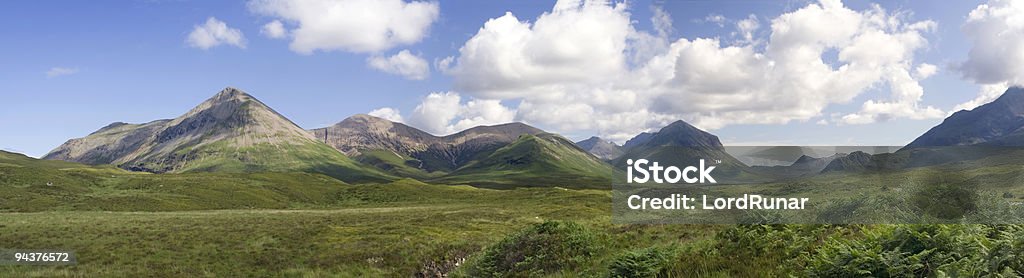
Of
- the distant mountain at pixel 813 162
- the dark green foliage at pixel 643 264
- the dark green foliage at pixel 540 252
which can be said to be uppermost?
the distant mountain at pixel 813 162

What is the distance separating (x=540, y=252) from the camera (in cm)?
1551

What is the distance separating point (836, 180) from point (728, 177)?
11507 mm

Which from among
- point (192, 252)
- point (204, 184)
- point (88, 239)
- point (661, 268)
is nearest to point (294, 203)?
point (204, 184)

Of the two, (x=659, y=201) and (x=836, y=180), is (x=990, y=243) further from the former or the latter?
(x=836, y=180)

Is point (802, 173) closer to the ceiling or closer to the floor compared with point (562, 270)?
closer to the ceiling

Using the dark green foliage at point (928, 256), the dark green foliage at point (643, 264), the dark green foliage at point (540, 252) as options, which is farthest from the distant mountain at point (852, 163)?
the dark green foliage at point (928, 256)

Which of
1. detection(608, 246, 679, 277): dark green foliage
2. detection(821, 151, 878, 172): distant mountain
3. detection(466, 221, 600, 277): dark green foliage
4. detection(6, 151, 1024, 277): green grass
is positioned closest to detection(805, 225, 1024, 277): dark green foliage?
detection(6, 151, 1024, 277): green grass

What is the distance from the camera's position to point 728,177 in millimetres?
22938

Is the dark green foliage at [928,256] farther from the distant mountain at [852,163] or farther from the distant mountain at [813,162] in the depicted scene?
the distant mountain at [852,163]

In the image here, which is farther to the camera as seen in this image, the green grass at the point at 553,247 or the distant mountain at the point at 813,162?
the distant mountain at the point at 813,162

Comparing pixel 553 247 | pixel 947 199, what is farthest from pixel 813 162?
pixel 553 247

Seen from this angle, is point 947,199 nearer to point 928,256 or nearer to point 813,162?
point 813,162

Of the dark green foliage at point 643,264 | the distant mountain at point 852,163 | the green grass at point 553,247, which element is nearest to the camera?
the green grass at point 553,247

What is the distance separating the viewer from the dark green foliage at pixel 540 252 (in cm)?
1469
